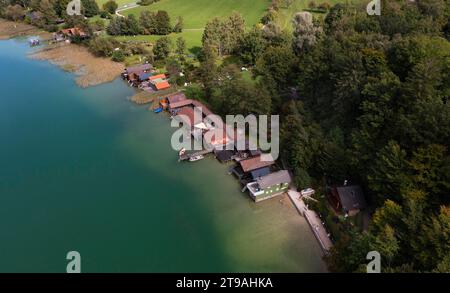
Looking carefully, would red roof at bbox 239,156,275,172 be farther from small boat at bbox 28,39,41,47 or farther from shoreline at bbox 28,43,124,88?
small boat at bbox 28,39,41,47

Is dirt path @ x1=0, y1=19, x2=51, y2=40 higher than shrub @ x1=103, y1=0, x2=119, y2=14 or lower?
lower

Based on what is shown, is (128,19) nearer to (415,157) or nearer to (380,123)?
(380,123)

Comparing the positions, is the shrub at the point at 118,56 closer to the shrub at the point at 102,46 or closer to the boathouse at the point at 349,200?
the shrub at the point at 102,46

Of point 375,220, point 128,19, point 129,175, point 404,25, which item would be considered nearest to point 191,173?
point 129,175

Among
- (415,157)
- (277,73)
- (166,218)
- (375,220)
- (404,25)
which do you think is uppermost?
(404,25)

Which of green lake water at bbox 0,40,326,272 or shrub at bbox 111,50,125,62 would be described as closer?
green lake water at bbox 0,40,326,272

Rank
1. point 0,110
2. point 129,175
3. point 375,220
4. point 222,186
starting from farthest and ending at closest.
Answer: point 0,110 → point 129,175 → point 222,186 → point 375,220

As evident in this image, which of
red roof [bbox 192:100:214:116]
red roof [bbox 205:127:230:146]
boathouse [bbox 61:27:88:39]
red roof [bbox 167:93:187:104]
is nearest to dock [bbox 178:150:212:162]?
red roof [bbox 205:127:230:146]
